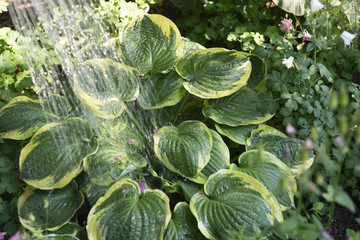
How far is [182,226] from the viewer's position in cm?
160

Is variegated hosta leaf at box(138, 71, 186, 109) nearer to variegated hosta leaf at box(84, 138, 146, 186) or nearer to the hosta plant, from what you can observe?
the hosta plant

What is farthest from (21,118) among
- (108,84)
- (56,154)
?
(108,84)

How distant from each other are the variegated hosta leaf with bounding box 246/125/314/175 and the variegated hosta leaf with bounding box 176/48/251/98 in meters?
0.29

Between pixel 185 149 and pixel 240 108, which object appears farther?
pixel 240 108

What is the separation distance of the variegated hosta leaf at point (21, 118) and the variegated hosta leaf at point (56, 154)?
12 centimetres

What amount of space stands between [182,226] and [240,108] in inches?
27.7

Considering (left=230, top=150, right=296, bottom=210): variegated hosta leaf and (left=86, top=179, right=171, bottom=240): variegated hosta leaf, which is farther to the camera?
(left=230, top=150, right=296, bottom=210): variegated hosta leaf

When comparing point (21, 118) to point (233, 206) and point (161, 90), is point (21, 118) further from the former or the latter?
point (233, 206)

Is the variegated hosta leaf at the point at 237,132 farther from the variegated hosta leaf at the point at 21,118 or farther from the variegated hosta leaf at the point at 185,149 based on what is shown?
the variegated hosta leaf at the point at 21,118

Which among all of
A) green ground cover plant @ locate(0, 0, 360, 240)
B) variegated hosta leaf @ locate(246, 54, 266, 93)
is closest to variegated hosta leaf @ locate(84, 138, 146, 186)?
green ground cover plant @ locate(0, 0, 360, 240)

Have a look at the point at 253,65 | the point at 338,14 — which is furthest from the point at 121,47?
the point at 338,14

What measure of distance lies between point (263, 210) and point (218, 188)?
0.74ft

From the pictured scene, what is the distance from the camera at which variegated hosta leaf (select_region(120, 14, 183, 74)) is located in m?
2.01

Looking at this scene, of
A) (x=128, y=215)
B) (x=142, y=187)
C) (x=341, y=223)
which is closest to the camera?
(x=128, y=215)
